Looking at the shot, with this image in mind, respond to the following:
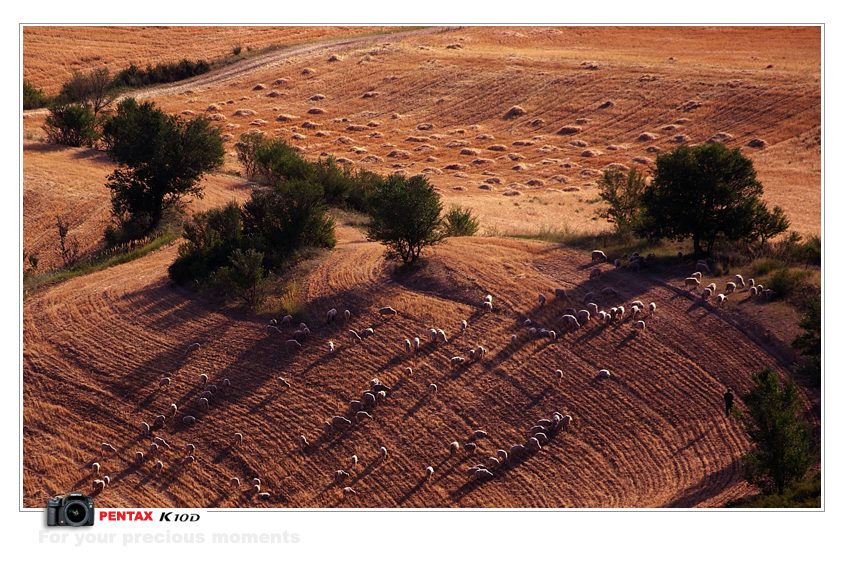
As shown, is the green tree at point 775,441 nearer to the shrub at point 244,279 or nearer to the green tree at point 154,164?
the shrub at point 244,279

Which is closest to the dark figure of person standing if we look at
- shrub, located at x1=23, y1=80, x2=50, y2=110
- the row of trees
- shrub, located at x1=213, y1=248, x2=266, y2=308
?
the row of trees

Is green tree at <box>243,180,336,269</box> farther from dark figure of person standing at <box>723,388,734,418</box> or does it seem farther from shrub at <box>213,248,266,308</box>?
dark figure of person standing at <box>723,388,734,418</box>

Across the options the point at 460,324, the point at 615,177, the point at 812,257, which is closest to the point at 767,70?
the point at 615,177

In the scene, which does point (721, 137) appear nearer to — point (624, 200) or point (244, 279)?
point (624, 200)

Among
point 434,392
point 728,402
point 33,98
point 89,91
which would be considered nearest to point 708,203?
point 728,402

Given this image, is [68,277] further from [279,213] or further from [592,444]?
[592,444]

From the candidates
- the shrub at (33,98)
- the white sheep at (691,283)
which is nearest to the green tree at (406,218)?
the white sheep at (691,283)
